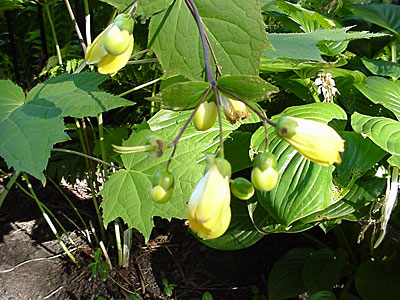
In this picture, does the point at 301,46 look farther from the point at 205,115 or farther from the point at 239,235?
the point at 239,235

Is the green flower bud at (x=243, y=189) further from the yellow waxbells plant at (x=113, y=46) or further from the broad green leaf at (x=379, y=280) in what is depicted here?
the broad green leaf at (x=379, y=280)

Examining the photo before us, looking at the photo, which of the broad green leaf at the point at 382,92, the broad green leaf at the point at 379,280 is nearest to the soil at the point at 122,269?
the broad green leaf at the point at 379,280

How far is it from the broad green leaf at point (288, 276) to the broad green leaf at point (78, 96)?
3.10 feet

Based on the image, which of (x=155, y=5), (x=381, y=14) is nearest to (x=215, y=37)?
(x=155, y=5)

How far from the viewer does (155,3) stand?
640 mm

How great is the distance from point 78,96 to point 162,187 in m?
0.47

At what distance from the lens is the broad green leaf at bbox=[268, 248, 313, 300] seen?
1411 millimetres

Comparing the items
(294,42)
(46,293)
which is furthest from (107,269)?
(294,42)

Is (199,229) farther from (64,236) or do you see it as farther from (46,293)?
(64,236)

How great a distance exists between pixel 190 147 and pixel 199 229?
0.68m

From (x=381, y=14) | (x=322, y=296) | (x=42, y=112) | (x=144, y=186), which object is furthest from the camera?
(x=381, y=14)

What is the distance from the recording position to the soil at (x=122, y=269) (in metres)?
1.35

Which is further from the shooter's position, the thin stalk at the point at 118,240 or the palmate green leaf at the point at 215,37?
the thin stalk at the point at 118,240

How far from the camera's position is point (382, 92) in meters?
1.42
